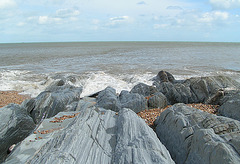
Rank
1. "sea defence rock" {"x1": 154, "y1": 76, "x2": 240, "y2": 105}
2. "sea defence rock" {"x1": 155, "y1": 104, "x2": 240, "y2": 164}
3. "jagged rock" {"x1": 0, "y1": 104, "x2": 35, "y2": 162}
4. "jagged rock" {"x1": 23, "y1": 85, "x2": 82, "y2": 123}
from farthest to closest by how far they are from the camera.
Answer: "sea defence rock" {"x1": 154, "y1": 76, "x2": 240, "y2": 105} < "jagged rock" {"x1": 23, "y1": 85, "x2": 82, "y2": 123} < "jagged rock" {"x1": 0, "y1": 104, "x2": 35, "y2": 162} < "sea defence rock" {"x1": 155, "y1": 104, "x2": 240, "y2": 164}

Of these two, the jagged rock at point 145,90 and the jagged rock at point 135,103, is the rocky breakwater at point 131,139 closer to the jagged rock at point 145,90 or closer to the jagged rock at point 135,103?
→ the jagged rock at point 135,103

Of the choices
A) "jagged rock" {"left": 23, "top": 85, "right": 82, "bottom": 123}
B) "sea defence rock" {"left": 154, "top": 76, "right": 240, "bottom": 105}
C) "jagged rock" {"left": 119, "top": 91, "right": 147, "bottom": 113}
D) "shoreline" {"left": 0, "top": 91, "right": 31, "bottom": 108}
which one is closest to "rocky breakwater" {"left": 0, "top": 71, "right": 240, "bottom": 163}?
"jagged rock" {"left": 23, "top": 85, "right": 82, "bottom": 123}

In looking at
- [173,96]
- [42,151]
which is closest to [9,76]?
[173,96]

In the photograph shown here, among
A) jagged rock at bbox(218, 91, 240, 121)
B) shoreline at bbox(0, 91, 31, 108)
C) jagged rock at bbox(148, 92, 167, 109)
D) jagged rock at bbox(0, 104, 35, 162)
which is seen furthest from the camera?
shoreline at bbox(0, 91, 31, 108)

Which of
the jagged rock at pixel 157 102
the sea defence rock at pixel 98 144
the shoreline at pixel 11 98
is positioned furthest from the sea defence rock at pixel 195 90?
the shoreline at pixel 11 98

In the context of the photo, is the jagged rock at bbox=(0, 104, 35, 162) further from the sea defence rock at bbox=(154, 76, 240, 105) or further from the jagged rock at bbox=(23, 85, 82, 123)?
the sea defence rock at bbox=(154, 76, 240, 105)

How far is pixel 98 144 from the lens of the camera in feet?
11.5

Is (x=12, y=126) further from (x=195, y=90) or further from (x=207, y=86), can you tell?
(x=207, y=86)

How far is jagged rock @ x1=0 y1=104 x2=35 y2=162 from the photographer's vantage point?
5.00 meters

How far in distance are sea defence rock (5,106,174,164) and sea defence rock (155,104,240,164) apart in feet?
2.49

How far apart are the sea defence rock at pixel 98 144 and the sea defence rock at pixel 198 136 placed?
0.76 metres

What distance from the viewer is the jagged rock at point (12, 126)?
5.00 metres

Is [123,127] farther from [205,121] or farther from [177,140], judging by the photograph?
[205,121]

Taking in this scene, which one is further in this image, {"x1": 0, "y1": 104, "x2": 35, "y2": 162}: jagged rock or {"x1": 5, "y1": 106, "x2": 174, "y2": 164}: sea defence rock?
{"x1": 0, "y1": 104, "x2": 35, "y2": 162}: jagged rock
